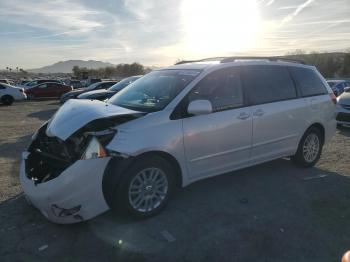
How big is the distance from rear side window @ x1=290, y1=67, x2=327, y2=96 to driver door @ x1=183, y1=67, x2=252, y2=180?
1470 millimetres

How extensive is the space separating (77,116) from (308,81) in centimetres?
403

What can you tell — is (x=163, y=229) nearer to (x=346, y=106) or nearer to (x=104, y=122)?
(x=104, y=122)

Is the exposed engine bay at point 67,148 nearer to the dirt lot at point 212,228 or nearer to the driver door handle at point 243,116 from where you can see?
the dirt lot at point 212,228

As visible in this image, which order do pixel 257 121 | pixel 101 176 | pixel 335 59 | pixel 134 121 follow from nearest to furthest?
pixel 101 176 → pixel 134 121 → pixel 257 121 → pixel 335 59

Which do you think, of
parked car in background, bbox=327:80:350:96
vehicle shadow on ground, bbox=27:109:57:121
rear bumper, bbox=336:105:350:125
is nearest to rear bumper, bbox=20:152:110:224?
rear bumper, bbox=336:105:350:125

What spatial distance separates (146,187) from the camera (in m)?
4.14

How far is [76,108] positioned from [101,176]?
1.14 meters

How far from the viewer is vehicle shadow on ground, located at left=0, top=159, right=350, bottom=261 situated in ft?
11.5

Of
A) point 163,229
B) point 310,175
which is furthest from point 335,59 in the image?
point 163,229

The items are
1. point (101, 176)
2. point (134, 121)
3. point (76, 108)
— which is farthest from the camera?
point (76, 108)

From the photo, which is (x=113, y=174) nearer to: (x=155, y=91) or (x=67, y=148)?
(x=67, y=148)

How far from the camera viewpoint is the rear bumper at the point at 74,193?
12.0ft

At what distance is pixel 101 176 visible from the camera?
380cm

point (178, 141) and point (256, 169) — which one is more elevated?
point (178, 141)
